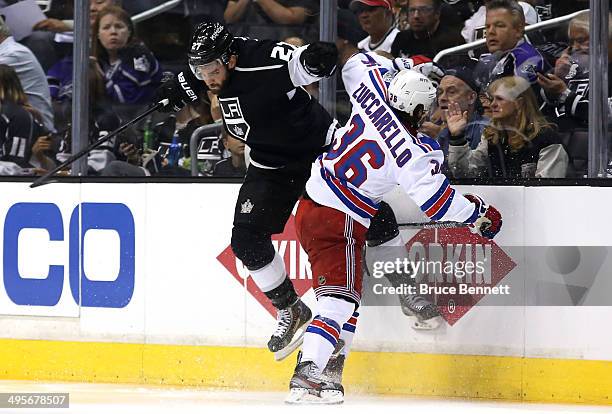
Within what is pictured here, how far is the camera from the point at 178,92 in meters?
6.05

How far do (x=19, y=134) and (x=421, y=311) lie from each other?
6.89 feet

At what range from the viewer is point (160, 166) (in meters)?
6.46

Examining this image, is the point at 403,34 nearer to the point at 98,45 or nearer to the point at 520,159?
the point at 520,159

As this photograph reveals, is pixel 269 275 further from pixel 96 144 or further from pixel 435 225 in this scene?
pixel 96 144

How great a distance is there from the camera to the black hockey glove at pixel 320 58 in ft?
18.0

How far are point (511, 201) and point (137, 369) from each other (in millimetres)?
1866

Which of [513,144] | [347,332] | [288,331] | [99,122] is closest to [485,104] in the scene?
[513,144]

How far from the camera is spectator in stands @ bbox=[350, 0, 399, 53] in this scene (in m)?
6.02

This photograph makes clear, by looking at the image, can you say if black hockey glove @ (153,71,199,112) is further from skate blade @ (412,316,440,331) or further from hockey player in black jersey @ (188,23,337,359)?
skate blade @ (412,316,440,331)

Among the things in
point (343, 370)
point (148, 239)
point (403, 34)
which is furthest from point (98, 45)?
point (343, 370)

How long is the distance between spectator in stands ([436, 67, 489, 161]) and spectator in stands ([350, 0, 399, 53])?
29 cm

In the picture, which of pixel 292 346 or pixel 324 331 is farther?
pixel 292 346

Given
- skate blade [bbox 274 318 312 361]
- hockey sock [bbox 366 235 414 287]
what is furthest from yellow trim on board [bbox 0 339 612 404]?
hockey sock [bbox 366 235 414 287]

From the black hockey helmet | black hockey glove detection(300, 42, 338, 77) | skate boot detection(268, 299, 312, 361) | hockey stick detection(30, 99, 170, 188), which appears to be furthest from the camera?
hockey stick detection(30, 99, 170, 188)
